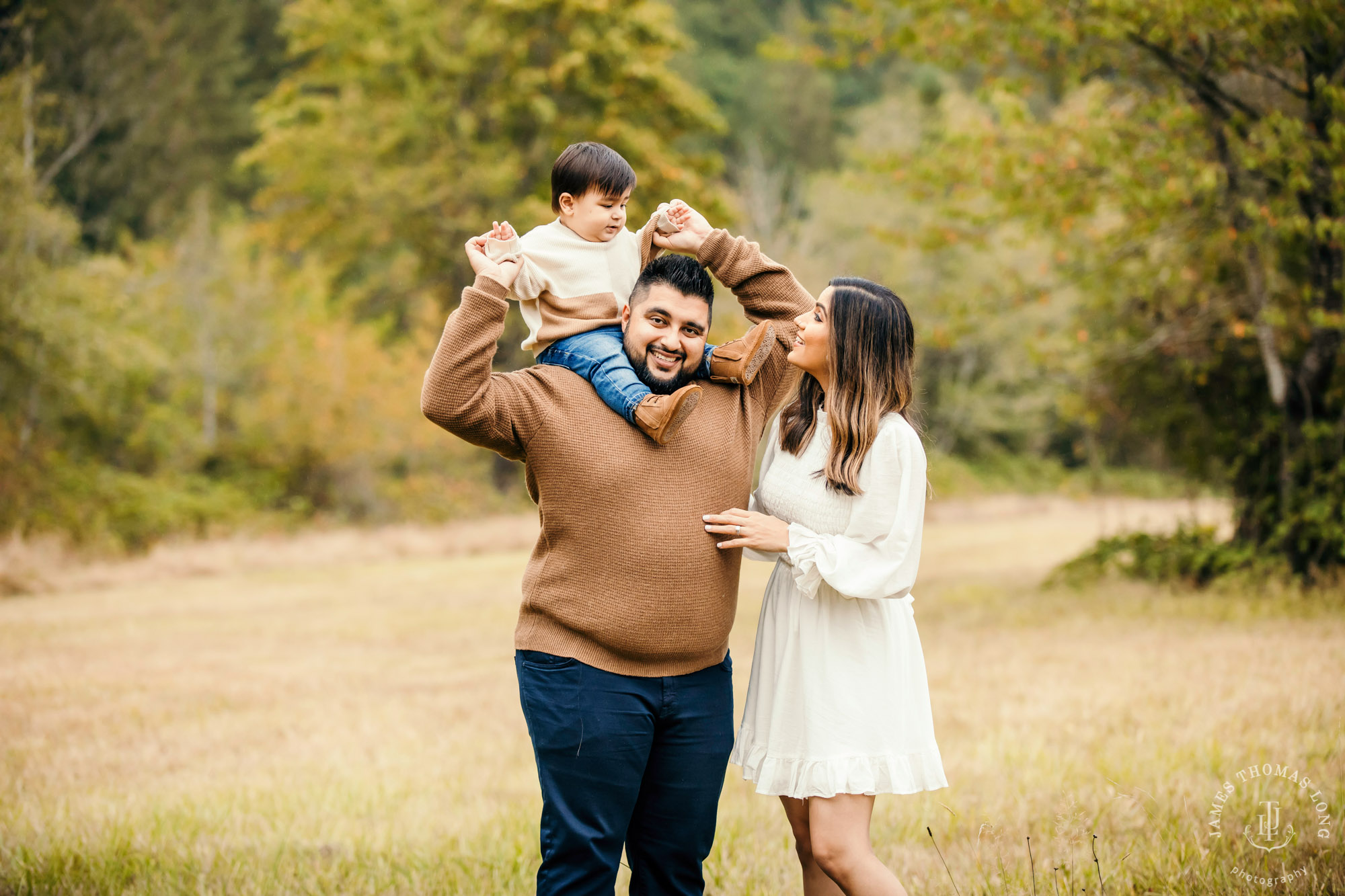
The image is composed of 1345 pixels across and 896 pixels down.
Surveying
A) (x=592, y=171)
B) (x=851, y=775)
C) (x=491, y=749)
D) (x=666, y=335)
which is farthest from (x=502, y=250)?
(x=491, y=749)

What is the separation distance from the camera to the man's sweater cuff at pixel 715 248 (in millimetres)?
3146

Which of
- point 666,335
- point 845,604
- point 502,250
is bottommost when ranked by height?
point 845,604

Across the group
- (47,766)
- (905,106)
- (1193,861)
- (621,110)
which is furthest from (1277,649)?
(905,106)

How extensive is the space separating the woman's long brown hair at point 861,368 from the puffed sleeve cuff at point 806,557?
0.17 metres

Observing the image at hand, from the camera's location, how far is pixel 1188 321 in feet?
34.9

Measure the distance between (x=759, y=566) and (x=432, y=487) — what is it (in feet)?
31.9

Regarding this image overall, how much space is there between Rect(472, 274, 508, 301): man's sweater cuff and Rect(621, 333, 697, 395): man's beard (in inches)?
15.1

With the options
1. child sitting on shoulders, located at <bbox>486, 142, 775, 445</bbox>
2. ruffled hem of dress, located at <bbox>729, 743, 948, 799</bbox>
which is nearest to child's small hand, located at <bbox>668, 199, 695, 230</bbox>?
child sitting on shoulders, located at <bbox>486, 142, 775, 445</bbox>

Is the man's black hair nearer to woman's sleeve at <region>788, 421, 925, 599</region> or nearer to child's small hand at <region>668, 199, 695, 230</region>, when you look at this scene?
child's small hand at <region>668, 199, 695, 230</region>

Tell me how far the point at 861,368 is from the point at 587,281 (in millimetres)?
815

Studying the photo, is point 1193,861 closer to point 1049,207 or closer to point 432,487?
point 1049,207

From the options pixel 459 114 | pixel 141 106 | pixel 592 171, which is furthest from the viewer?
pixel 141 106

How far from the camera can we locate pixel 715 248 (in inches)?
124

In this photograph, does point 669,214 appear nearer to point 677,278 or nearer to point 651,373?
point 677,278
